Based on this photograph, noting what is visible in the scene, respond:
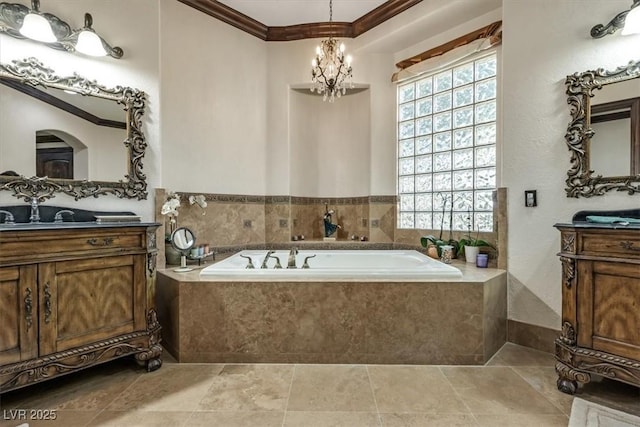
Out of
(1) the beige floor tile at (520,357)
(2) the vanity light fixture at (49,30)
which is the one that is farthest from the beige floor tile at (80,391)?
(1) the beige floor tile at (520,357)

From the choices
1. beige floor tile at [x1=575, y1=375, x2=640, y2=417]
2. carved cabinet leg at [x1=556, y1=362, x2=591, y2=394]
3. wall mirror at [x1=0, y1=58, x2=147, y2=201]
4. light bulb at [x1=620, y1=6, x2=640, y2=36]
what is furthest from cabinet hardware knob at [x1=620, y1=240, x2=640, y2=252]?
wall mirror at [x1=0, y1=58, x2=147, y2=201]

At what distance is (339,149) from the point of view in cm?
369

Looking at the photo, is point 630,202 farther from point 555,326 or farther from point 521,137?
point 555,326

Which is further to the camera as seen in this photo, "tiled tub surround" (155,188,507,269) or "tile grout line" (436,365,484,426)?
"tiled tub surround" (155,188,507,269)

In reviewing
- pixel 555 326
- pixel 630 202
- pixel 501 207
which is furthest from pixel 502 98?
pixel 555 326

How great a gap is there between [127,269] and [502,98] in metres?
2.98

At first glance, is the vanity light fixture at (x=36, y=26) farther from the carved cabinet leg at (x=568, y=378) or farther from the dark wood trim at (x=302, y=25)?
the carved cabinet leg at (x=568, y=378)

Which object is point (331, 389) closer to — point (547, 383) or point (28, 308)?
point (547, 383)

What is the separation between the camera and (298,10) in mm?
3025

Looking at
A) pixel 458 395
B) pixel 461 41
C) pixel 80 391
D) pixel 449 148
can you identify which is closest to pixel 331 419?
pixel 458 395

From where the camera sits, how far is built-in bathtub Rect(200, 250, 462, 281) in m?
2.03

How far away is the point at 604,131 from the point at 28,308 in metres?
3.49

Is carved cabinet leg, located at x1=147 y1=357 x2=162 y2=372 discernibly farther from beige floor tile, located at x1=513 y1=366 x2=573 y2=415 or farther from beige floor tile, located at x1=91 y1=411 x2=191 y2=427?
beige floor tile, located at x1=513 y1=366 x2=573 y2=415

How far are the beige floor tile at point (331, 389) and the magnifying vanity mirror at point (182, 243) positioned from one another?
1.19 meters
